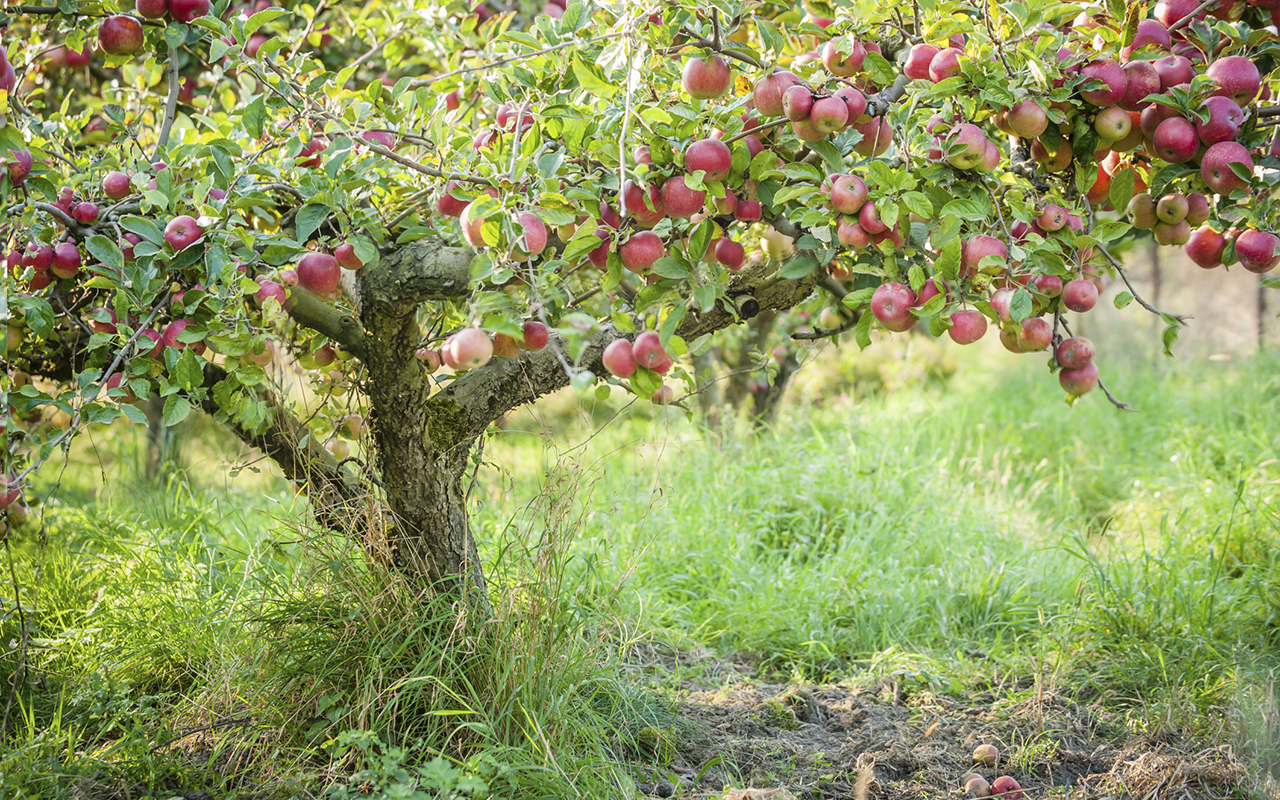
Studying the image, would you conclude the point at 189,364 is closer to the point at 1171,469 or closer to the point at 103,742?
the point at 103,742

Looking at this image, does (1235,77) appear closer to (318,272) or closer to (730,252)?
(730,252)

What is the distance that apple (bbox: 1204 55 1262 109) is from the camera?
1.30 m

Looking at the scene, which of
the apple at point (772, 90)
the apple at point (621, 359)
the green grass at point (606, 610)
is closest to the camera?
the apple at point (621, 359)

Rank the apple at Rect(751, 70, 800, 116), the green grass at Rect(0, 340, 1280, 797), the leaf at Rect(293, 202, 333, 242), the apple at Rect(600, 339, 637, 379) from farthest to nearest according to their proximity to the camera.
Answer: the green grass at Rect(0, 340, 1280, 797)
the leaf at Rect(293, 202, 333, 242)
the apple at Rect(751, 70, 800, 116)
the apple at Rect(600, 339, 637, 379)

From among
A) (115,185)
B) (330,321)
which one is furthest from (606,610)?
(115,185)

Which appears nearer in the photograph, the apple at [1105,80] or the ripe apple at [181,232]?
the apple at [1105,80]

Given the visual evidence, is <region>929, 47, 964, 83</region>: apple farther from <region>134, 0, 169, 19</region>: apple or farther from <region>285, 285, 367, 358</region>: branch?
<region>134, 0, 169, 19</region>: apple

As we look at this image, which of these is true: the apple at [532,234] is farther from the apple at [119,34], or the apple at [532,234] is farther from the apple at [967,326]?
the apple at [119,34]

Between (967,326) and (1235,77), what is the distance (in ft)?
1.88

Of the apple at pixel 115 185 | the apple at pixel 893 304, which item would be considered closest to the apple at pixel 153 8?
the apple at pixel 115 185

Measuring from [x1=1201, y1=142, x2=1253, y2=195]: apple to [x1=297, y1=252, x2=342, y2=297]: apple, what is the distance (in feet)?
4.69

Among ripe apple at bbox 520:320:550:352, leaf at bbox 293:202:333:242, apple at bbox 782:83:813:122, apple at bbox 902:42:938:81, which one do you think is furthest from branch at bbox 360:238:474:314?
apple at bbox 902:42:938:81

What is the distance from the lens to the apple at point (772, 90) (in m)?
1.29

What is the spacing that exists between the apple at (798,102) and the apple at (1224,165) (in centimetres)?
64
